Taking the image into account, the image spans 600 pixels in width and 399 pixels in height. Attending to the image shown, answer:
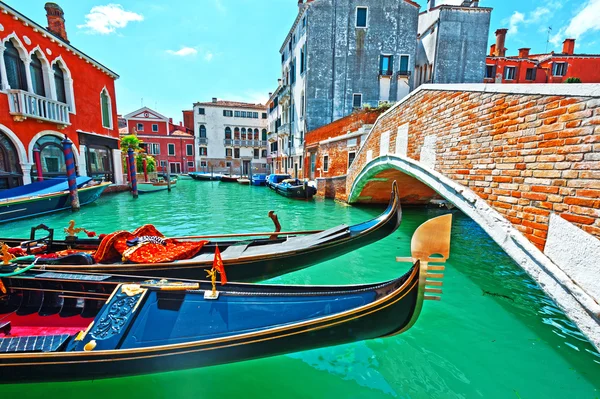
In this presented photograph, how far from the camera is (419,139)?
4469 mm

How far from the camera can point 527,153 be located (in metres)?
2.32

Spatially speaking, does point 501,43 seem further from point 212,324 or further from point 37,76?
point 37,76

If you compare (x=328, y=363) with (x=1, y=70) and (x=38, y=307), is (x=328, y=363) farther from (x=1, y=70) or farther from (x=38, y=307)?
(x=1, y=70)

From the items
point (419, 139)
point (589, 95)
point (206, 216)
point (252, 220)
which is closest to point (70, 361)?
point (589, 95)

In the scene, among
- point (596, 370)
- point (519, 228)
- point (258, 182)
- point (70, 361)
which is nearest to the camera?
point (70, 361)

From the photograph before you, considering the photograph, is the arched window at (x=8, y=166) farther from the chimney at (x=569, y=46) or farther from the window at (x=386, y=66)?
the chimney at (x=569, y=46)

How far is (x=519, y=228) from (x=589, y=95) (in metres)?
1.07

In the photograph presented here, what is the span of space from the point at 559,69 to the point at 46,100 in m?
24.6

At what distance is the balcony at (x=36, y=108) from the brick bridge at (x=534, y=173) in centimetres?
1035

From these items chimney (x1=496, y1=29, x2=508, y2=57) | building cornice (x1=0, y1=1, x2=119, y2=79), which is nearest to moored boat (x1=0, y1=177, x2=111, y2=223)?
building cornice (x1=0, y1=1, x2=119, y2=79)

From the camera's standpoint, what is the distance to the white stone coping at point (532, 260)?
1.76m

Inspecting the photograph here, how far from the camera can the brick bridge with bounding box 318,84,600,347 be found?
181cm

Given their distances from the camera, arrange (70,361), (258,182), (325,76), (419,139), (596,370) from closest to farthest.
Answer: (70,361)
(596,370)
(419,139)
(325,76)
(258,182)

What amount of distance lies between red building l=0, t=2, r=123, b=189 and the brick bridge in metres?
10.6
